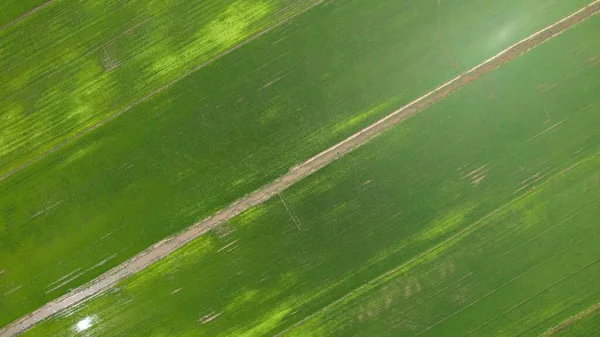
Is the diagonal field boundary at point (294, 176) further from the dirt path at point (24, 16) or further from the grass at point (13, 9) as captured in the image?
the grass at point (13, 9)

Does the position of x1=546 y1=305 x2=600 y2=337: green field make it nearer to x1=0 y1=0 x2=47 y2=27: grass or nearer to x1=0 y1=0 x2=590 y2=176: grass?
x1=0 y1=0 x2=590 y2=176: grass

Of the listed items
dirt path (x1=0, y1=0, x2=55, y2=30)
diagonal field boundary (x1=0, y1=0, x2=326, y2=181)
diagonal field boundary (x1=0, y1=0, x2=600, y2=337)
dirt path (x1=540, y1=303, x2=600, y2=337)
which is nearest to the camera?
dirt path (x1=540, y1=303, x2=600, y2=337)

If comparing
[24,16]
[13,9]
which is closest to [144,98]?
[24,16]

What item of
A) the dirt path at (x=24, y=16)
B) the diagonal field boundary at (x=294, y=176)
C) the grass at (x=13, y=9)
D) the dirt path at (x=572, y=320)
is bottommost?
the dirt path at (x=572, y=320)

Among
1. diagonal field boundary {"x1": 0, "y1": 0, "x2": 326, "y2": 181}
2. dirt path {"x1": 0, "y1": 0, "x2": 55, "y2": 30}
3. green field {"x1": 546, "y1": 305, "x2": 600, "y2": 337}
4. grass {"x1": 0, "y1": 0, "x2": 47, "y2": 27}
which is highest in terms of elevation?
grass {"x1": 0, "y1": 0, "x2": 47, "y2": 27}

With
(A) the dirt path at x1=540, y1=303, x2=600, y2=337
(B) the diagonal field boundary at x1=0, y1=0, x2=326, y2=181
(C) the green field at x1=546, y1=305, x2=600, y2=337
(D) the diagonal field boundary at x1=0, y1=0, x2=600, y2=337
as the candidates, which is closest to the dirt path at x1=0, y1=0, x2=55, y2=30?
(B) the diagonal field boundary at x1=0, y1=0, x2=326, y2=181

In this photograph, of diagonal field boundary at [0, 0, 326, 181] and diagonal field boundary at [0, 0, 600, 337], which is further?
diagonal field boundary at [0, 0, 326, 181]

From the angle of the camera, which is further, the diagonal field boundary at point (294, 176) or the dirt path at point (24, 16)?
the dirt path at point (24, 16)

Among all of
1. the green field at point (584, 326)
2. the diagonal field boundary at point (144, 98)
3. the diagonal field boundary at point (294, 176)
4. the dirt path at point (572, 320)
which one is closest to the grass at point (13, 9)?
the diagonal field boundary at point (144, 98)

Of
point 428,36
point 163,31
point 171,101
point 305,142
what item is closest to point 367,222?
point 305,142
